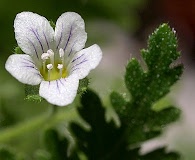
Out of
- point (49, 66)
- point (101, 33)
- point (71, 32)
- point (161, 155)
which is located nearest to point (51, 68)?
point (49, 66)

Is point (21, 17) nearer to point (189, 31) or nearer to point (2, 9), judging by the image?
point (2, 9)

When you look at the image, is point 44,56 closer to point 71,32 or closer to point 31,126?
point 71,32

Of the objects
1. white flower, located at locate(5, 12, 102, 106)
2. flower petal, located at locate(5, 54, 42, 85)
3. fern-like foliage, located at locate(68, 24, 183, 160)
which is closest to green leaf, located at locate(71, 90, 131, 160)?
fern-like foliage, located at locate(68, 24, 183, 160)

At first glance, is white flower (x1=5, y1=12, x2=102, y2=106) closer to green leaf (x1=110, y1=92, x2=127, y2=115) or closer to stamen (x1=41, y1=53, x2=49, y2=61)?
stamen (x1=41, y1=53, x2=49, y2=61)

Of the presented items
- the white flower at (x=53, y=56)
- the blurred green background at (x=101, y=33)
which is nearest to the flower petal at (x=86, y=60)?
the white flower at (x=53, y=56)

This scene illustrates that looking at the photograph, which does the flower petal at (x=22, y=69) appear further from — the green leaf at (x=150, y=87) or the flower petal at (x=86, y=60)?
the green leaf at (x=150, y=87)

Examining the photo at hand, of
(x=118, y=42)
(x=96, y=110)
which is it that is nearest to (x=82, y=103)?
(x=96, y=110)

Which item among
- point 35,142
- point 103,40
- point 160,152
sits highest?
point 103,40

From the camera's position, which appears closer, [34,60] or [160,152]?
[34,60]
